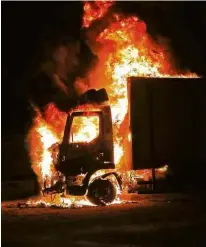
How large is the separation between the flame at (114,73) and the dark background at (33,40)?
74 centimetres

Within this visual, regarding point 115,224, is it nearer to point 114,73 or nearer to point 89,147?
point 89,147

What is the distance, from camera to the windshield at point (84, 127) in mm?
10281

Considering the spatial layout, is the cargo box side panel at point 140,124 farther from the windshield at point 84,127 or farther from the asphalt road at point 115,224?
the asphalt road at point 115,224

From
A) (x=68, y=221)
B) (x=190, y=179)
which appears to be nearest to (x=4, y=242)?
(x=68, y=221)

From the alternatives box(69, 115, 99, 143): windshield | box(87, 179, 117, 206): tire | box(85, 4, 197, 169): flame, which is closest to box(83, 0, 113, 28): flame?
box(85, 4, 197, 169): flame

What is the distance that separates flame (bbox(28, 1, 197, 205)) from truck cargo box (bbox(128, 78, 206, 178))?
32 cm

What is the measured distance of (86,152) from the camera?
398 inches

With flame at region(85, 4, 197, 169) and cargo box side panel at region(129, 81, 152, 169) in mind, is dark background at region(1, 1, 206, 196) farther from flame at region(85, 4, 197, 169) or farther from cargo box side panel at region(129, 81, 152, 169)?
cargo box side panel at region(129, 81, 152, 169)

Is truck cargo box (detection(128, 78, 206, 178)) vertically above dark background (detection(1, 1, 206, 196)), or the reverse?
dark background (detection(1, 1, 206, 196))

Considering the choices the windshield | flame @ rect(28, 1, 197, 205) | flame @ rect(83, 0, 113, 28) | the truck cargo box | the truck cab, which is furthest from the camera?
flame @ rect(83, 0, 113, 28)

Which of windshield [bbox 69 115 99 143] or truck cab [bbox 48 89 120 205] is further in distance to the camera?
windshield [bbox 69 115 99 143]

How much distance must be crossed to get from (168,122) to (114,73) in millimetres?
1695

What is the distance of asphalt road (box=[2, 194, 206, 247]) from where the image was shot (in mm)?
7289

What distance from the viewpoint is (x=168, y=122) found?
10.7 metres
